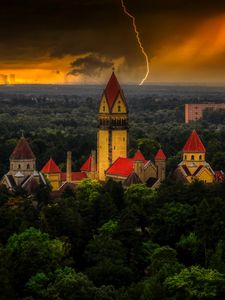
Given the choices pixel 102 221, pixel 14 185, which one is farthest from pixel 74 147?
pixel 102 221

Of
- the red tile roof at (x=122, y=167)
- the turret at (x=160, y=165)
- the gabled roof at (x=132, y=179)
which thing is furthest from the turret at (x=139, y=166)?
the turret at (x=160, y=165)

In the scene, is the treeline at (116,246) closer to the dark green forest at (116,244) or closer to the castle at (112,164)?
the dark green forest at (116,244)

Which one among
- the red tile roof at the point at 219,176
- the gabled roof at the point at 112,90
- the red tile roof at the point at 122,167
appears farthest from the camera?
the gabled roof at the point at 112,90

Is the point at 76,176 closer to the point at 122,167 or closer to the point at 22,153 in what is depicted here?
the point at 122,167

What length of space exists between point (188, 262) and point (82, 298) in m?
10.6

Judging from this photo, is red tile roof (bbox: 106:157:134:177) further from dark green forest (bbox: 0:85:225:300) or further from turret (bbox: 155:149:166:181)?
dark green forest (bbox: 0:85:225:300)

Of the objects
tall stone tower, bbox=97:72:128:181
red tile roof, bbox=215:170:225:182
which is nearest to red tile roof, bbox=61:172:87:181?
tall stone tower, bbox=97:72:128:181

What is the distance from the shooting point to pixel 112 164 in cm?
8212

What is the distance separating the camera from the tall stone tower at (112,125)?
273 ft

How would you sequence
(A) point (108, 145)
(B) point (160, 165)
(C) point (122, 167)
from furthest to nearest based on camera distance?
(A) point (108, 145) < (C) point (122, 167) < (B) point (160, 165)

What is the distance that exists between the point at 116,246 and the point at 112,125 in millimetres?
32389

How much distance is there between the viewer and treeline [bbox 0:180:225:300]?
45594mm

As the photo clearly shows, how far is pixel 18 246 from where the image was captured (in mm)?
49875

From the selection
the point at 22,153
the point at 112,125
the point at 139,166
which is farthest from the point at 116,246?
the point at 112,125
